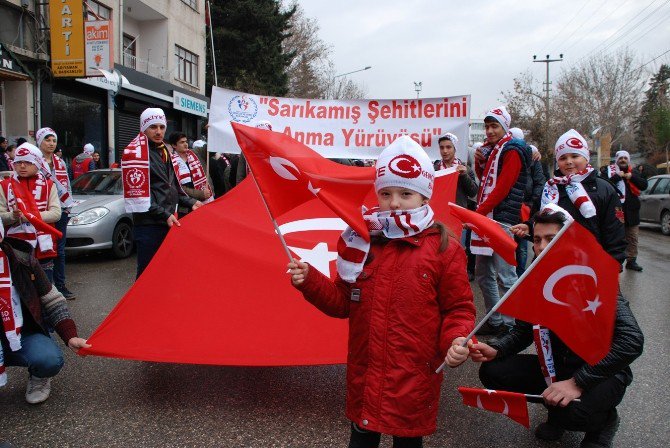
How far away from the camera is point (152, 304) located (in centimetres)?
387

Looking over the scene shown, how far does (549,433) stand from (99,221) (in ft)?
24.8

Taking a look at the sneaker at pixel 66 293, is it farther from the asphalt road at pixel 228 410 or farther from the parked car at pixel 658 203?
the parked car at pixel 658 203

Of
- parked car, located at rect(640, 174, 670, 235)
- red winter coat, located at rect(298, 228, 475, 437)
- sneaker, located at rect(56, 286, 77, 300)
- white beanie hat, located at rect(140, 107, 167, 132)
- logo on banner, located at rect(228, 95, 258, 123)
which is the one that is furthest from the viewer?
parked car, located at rect(640, 174, 670, 235)

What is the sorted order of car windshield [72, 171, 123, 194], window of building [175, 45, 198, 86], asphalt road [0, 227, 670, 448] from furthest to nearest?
window of building [175, 45, 198, 86], car windshield [72, 171, 123, 194], asphalt road [0, 227, 670, 448]

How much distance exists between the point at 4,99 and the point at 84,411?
15058 mm

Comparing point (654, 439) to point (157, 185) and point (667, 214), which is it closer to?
point (157, 185)

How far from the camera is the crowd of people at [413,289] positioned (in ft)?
7.66

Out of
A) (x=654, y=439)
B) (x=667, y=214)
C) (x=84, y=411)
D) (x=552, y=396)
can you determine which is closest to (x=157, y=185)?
(x=84, y=411)

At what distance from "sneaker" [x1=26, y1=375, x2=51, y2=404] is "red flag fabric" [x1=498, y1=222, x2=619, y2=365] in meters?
3.00

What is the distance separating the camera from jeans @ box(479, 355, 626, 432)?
2.81 meters

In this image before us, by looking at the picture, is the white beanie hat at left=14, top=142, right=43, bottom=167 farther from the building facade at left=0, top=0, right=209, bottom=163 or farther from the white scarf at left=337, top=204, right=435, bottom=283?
the building facade at left=0, top=0, right=209, bottom=163

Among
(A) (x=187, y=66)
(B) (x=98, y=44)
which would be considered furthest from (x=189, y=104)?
(B) (x=98, y=44)

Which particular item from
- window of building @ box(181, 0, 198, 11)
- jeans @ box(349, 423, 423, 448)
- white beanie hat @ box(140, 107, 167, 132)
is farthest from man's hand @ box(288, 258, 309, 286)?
window of building @ box(181, 0, 198, 11)

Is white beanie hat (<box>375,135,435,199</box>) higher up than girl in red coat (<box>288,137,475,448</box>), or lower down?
higher up
